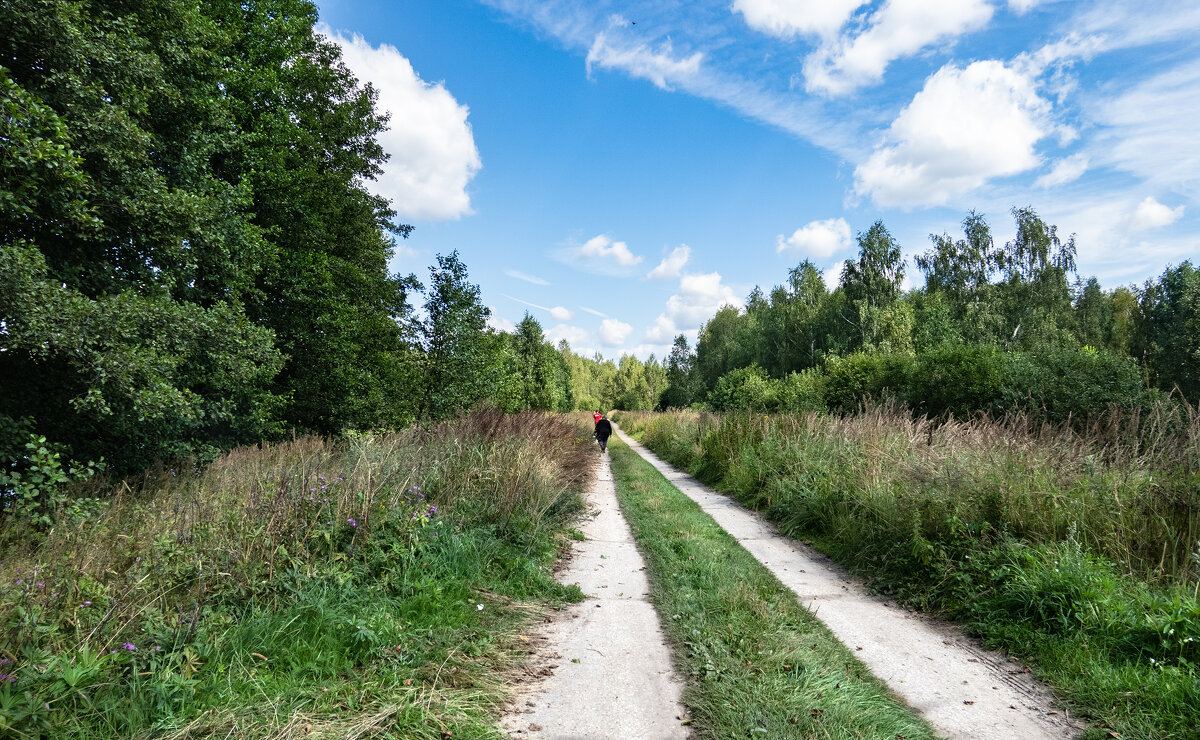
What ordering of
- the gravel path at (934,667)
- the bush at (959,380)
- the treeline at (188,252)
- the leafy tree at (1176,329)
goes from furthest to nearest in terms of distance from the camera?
the leafy tree at (1176,329) < the bush at (959,380) < the treeline at (188,252) < the gravel path at (934,667)

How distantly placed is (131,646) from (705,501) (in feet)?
35.0

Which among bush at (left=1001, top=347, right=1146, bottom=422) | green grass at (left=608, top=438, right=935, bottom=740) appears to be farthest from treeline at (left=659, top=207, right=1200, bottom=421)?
green grass at (left=608, top=438, right=935, bottom=740)

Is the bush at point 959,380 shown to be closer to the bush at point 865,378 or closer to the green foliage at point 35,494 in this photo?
the bush at point 865,378

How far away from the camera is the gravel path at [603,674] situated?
3.17 m

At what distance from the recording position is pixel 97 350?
7.87 metres

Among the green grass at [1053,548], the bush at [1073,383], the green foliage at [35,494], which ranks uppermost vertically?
the bush at [1073,383]

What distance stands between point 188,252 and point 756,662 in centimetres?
1252

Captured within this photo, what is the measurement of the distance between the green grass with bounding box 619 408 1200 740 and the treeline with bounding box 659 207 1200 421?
31.0 feet

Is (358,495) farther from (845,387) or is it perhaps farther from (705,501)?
(845,387)

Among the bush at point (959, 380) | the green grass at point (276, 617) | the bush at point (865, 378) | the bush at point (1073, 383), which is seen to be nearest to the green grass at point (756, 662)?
the green grass at point (276, 617)

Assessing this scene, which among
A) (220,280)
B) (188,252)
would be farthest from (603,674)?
(220,280)

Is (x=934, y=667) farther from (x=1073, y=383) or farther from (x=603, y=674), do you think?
(x=1073, y=383)

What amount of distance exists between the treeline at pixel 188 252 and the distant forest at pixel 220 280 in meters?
0.05

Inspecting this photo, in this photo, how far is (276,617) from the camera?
146 inches
